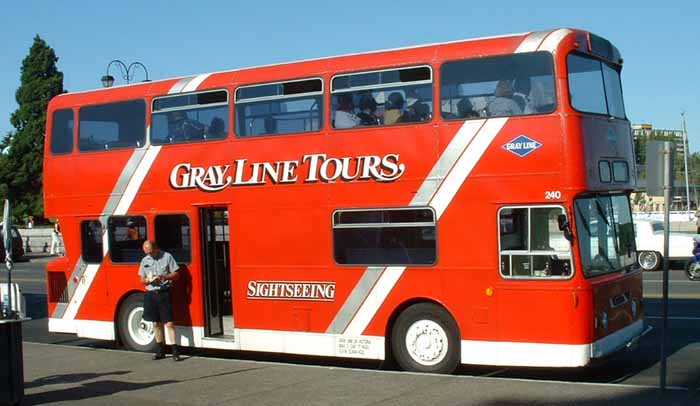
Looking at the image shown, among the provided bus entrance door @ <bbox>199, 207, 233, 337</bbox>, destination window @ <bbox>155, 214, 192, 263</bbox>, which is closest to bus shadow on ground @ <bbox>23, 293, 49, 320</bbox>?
destination window @ <bbox>155, 214, 192, 263</bbox>

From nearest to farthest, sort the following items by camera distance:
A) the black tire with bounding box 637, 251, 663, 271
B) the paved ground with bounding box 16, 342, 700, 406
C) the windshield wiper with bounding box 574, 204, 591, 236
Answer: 1. the paved ground with bounding box 16, 342, 700, 406
2. the windshield wiper with bounding box 574, 204, 591, 236
3. the black tire with bounding box 637, 251, 663, 271

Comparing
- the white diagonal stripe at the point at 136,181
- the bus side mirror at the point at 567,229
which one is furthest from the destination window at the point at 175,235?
the bus side mirror at the point at 567,229

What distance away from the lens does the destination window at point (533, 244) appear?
34.7 feet

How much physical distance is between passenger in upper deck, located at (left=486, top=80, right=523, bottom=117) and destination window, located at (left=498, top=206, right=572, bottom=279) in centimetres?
120

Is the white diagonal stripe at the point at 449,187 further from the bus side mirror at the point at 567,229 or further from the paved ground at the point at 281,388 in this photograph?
the bus side mirror at the point at 567,229

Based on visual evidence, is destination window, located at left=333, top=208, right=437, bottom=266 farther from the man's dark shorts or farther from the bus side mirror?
the man's dark shorts

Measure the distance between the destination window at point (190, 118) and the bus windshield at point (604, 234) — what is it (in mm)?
5522

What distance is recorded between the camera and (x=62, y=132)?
597 inches

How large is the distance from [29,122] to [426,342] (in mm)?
52307


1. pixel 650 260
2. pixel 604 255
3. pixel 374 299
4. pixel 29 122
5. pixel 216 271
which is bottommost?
pixel 650 260

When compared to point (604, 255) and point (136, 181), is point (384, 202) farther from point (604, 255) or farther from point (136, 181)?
point (136, 181)

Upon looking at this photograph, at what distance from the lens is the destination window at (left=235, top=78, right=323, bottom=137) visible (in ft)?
40.8

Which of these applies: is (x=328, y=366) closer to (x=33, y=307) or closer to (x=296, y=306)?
(x=296, y=306)

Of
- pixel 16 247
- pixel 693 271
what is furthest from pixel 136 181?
pixel 16 247
